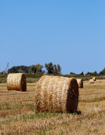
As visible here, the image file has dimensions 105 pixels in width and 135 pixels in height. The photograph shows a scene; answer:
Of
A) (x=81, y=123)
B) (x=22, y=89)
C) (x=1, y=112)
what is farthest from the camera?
(x=22, y=89)

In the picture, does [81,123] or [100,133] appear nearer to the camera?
[100,133]

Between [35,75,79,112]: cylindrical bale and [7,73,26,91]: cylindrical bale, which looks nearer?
[35,75,79,112]: cylindrical bale

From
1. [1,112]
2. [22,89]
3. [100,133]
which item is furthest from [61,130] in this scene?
[22,89]

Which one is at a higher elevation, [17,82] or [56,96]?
[17,82]

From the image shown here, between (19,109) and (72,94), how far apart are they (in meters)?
2.61

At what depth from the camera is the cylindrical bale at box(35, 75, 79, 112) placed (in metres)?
10.7

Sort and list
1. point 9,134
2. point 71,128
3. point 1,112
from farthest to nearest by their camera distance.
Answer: point 1,112, point 71,128, point 9,134

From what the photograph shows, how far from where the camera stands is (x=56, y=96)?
1080 centimetres

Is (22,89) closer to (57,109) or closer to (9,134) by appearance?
(57,109)

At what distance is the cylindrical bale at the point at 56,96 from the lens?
10.7 metres

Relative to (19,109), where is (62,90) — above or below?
above

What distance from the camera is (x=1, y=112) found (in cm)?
1072

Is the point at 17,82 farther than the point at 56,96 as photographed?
Yes

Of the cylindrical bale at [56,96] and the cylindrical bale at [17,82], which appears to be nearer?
the cylindrical bale at [56,96]
